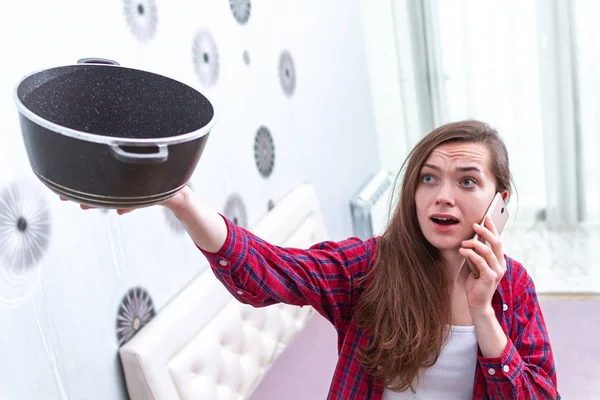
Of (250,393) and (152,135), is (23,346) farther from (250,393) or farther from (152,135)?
(250,393)

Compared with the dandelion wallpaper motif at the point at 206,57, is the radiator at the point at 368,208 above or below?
below

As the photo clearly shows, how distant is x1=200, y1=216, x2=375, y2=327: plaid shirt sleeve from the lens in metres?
1.10

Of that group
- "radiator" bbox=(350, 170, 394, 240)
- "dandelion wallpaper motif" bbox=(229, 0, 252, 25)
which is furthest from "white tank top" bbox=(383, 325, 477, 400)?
"radiator" bbox=(350, 170, 394, 240)

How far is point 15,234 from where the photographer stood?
47.4 inches

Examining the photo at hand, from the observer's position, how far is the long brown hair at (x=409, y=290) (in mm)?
1230

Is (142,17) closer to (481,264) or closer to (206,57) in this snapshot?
(206,57)

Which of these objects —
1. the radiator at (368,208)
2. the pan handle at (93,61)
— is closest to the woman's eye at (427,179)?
the pan handle at (93,61)

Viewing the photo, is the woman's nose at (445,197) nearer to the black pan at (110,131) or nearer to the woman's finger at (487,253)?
the woman's finger at (487,253)

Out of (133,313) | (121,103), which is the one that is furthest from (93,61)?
(133,313)

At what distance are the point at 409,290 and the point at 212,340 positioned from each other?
2.00 feet

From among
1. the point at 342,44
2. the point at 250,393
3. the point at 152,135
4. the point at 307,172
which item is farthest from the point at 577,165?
the point at 152,135

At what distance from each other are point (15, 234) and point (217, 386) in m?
0.72

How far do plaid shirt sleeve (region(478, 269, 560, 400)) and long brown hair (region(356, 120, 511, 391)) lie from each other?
0.38 feet

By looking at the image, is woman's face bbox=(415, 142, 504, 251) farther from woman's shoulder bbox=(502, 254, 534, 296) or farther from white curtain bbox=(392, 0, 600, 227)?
white curtain bbox=(392, 0, 600, 227)
